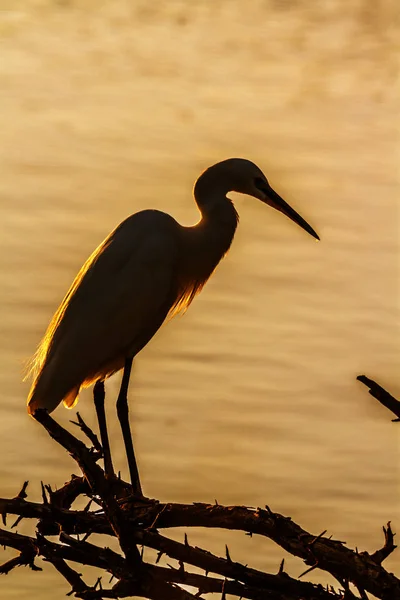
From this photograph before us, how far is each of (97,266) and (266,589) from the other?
246cm

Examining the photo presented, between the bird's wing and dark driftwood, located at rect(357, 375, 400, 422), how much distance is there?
2.46 meters

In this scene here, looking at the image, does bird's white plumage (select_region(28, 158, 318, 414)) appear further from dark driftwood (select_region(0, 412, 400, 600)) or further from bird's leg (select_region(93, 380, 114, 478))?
dark driftwood (select_region(0, 412, 400, 600))

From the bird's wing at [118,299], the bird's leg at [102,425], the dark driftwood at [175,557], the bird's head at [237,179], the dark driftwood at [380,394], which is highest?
the bird's head at [237,179]

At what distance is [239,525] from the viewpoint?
→ 14.3 ft

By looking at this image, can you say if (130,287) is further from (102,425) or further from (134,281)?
(102,425)

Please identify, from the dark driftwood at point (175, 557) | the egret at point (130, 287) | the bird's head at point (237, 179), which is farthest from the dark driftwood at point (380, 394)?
the bird's head at point (237, 179)

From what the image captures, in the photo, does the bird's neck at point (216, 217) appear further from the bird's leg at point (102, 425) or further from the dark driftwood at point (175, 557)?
the dark driftwood at point (175, 557)

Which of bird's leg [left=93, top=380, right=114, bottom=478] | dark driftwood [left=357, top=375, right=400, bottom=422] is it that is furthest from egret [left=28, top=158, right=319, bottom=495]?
dark driftwood [left=357, top=375, right=400, bottom=422]

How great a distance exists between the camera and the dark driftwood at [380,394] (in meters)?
3.62

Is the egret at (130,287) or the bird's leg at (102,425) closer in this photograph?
the bird's leg at (102,425)

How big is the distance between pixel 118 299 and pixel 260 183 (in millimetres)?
926

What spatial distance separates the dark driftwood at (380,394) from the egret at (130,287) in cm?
231

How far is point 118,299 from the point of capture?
6227 millimetres

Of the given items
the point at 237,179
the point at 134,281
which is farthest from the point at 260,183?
the point at 134,281
